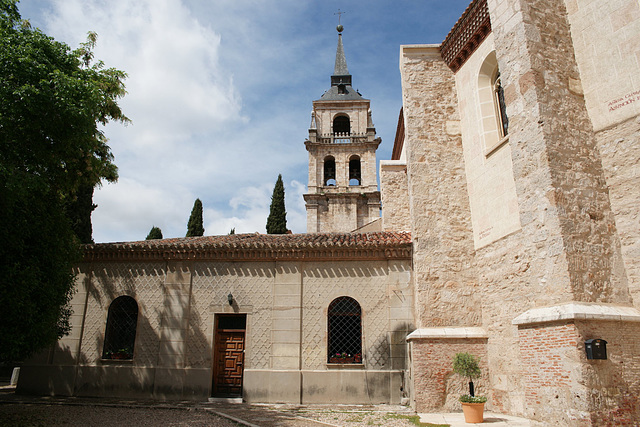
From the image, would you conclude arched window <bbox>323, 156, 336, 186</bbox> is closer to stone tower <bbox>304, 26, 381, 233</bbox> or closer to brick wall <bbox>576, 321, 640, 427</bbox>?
stone tower <bbox>304, 26, 381, 233</bbox>

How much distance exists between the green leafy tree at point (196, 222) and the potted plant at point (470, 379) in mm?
27621

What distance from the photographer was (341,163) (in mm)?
33906

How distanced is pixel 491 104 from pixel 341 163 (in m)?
24.0

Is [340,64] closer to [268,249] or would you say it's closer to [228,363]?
[268,249]

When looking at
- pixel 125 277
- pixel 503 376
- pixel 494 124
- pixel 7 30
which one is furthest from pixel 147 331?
pixel 494 124

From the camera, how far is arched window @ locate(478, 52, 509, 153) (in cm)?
974

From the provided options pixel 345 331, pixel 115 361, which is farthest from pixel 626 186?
pixel 115 361

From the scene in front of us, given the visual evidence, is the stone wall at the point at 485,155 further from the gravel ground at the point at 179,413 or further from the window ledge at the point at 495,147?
the gravel ground at the point at 179,413

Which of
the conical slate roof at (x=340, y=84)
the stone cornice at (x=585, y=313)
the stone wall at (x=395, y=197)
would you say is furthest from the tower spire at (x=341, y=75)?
the stone cornice at (x=585, y=313)

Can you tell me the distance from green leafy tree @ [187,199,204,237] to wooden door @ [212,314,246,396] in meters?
22.2

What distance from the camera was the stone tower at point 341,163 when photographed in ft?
105

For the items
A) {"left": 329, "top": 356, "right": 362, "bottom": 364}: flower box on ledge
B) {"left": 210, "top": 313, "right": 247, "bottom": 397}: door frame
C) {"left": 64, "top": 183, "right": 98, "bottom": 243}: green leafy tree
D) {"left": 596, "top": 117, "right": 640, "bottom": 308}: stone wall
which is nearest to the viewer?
{"left": 596, "top": 117, "right": 640, "bottom": 308}: stone wall

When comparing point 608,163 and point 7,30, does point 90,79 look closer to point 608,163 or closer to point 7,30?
point 7,30

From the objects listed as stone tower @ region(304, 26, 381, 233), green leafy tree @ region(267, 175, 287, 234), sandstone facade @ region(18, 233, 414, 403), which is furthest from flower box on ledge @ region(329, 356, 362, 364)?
green leafy tree @ region(267, 175, 287, 234)
